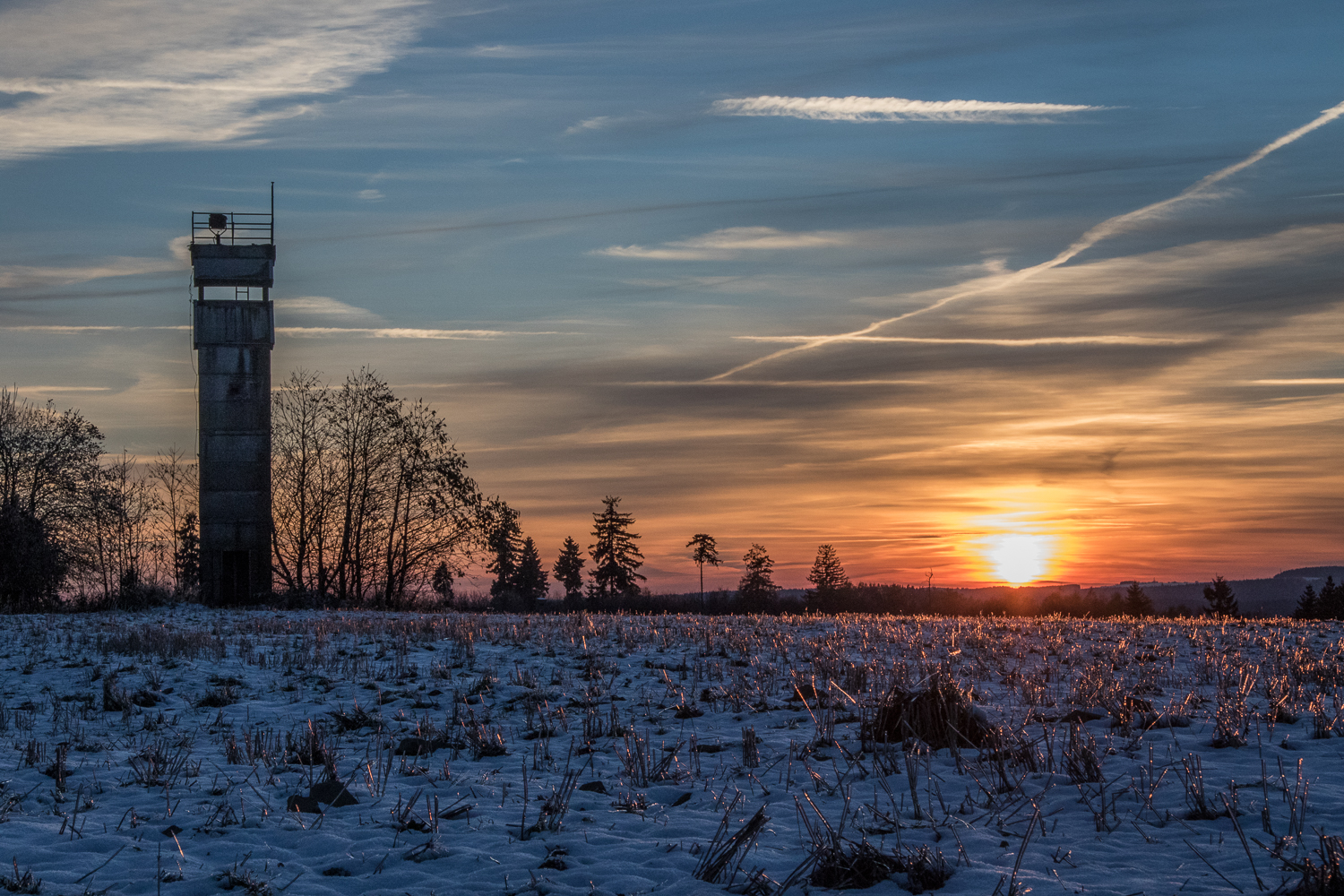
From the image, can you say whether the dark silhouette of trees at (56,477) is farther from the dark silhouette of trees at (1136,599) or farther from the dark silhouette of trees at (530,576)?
the dark silhouette of trees at (1136,599)

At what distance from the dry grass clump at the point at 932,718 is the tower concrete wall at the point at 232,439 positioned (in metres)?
33.1

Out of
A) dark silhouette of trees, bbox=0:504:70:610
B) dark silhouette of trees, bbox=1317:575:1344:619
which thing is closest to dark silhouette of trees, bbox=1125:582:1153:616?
dark silhouette of trees, bbox=1317:575:1344:619

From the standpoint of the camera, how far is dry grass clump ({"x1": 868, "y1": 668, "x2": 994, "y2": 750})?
28.5 feet

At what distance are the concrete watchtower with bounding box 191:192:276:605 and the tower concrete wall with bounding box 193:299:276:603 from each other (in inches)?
1.3

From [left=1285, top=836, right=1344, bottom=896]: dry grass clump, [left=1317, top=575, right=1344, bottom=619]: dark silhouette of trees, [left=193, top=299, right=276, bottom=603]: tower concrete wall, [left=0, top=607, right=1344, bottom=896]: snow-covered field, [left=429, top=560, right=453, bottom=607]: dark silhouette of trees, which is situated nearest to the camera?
[left=1285, top=836, right=1344, bottom=896]: dry grass clump

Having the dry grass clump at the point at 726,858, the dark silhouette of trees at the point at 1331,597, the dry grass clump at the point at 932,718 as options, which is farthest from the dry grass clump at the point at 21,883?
the dark silhouette of trees at the point at 1331,597

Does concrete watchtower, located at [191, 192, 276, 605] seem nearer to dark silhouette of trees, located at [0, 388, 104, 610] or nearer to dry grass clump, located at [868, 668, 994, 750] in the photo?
dark silhouette of trees, located at [0, 388, 104, 610]

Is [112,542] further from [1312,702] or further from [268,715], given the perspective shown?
[1312,702]

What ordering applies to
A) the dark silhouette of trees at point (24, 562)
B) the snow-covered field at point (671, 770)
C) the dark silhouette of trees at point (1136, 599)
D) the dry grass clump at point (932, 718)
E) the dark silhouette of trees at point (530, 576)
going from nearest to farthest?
the snow-covered field at point (671, 770) → the dry grass clump at point (932, 718) → the dark silhouette of trees at point (24, 562) → the dark silhouette of trees at point (1136, 599) → the dark silhouette of trees at point (530, 576)

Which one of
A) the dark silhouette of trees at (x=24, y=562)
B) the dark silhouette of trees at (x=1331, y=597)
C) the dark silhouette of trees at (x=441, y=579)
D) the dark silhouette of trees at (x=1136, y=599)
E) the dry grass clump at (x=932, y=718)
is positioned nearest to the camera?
the dry grass clump at (x=932, y=718)

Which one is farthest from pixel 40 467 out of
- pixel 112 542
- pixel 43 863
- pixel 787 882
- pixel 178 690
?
pixel 787 882

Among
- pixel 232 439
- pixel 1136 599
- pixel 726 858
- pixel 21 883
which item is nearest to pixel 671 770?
pixel 726 858

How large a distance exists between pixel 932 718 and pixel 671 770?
87.7 inches

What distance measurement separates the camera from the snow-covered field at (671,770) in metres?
5.84
